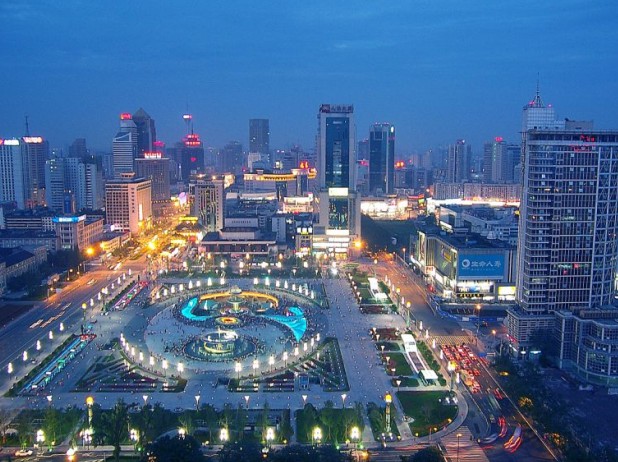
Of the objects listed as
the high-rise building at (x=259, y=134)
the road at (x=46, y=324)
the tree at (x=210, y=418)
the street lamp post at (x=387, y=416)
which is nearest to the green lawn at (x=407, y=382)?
the street lamp post at (x=387, y=416)

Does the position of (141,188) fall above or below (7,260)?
above

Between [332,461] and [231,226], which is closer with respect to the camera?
[332,461]

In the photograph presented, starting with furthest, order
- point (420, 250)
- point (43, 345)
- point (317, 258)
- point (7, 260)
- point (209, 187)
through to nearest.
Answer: point (209, 187)
point (317, 258)
point (420, 250)
point (7, 260)
point (43, 345)

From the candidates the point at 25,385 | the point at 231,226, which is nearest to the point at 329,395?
the point at 25,385

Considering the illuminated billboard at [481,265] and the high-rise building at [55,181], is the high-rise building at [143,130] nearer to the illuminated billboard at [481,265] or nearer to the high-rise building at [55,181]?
the high-rise building at [55,181]

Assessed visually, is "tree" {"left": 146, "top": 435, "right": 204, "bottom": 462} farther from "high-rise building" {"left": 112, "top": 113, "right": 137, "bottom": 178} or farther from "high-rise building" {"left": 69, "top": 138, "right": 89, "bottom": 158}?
"high-rise building" {"left": 69, "top": 138, "right": 89, "bottom": 158}

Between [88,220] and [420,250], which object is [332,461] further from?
[88,220]

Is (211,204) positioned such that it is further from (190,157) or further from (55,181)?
(190,157)

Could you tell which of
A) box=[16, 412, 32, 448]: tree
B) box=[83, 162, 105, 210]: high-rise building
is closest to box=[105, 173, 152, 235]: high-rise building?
box=[83, 162, 105, 210]: high-rise building
